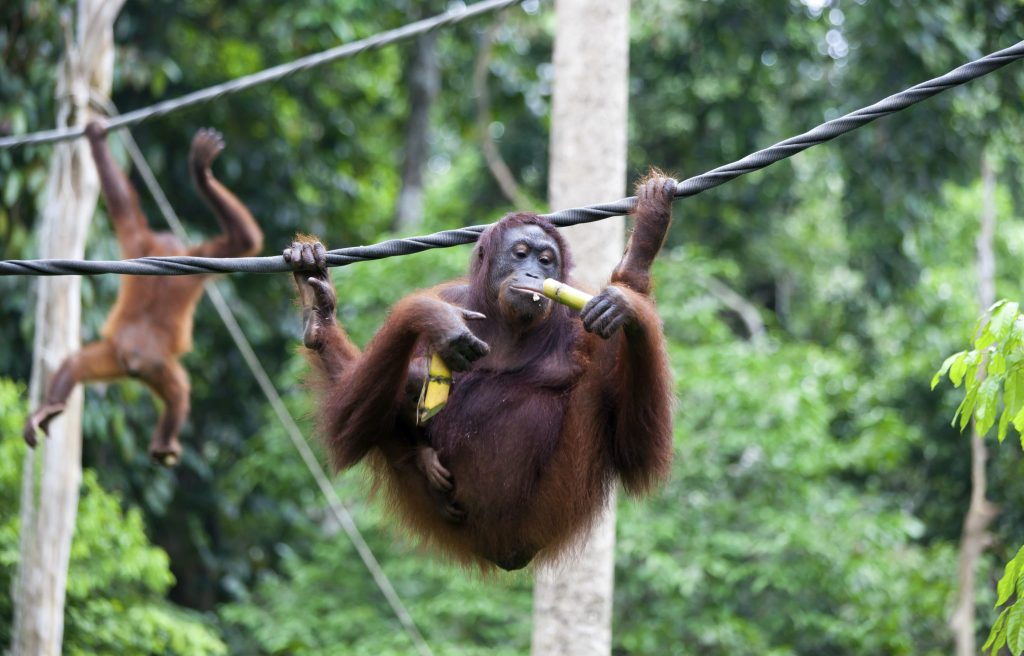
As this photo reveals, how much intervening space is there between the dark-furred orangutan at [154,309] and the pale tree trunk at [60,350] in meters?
0.17

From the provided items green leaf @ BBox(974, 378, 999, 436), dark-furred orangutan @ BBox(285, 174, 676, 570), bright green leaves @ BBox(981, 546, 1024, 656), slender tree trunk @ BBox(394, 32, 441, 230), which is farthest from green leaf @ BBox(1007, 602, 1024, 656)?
slender tree trunk @ BBox(394, 32, 441, 230)

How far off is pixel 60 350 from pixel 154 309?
2.11 ft

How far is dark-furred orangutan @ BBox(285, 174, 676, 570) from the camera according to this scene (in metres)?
3.74

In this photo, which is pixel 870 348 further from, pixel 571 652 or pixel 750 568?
pixel 571 652

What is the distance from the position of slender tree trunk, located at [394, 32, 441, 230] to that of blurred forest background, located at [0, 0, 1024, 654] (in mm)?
31

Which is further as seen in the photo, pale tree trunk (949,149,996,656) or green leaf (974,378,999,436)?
pale tree trunk (949,149,996,656)

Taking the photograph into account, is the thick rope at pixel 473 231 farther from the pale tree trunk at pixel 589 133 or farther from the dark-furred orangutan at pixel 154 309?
the dark-furred orangutan at pixel 154 309

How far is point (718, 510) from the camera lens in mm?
8102

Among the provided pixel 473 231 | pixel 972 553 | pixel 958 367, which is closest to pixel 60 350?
pixel 473 231

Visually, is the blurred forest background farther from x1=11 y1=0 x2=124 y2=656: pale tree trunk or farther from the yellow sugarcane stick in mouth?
the yellow sugarcane stick in mouth

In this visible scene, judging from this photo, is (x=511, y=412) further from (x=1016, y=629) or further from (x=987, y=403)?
(x=1016, y=629)

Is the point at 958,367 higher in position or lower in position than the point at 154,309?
lower

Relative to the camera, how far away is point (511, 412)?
390cm

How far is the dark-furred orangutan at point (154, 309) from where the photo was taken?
255 inches
